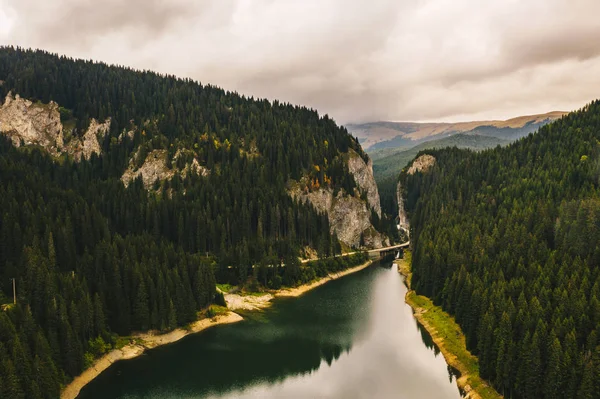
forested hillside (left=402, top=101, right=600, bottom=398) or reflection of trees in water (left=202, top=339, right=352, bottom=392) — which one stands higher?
forested hillside (left=402, top=101, right=600, bottom=398)

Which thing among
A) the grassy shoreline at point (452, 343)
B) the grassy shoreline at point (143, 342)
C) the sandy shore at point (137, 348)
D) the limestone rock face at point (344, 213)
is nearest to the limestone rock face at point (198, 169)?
the limestone rock face at point (344, 213)

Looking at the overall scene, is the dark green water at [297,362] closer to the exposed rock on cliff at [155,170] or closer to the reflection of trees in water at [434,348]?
the reflection of trees in water at [434,348]

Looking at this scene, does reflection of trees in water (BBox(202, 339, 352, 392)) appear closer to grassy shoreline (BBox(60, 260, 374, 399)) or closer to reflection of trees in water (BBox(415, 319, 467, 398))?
grassy shoreline (BBox(60, 260, 374, 399))

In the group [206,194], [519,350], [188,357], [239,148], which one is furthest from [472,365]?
[239,148]

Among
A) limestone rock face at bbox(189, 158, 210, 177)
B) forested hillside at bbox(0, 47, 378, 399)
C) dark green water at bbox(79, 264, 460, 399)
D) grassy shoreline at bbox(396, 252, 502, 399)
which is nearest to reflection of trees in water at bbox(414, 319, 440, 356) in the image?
dark green water at bbox(79, 264, 460, 399)

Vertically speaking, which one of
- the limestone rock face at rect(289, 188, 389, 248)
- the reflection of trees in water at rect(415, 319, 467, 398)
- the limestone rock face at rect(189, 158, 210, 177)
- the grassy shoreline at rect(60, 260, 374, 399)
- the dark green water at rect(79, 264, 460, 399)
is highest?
the limestone rock face at rect(189, 158, 210, 177)
